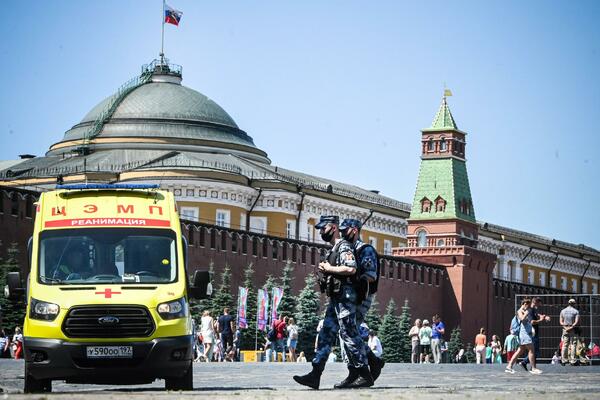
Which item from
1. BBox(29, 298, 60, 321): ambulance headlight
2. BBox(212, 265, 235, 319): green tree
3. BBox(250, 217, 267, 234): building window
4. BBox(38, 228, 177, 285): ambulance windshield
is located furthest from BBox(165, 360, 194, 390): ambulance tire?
BBox(250, 217, 267, 234): building window

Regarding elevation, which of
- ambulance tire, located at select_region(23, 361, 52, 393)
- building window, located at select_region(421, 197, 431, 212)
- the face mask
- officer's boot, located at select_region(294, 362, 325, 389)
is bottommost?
ambulance tire, located at select_region(23, 361, 52, 393)

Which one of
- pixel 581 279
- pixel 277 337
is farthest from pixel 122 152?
pixel 581 279

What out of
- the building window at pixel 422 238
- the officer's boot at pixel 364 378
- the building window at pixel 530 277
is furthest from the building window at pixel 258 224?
the officer's boot at pixel 364 378

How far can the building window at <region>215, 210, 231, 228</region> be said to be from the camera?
70.9m

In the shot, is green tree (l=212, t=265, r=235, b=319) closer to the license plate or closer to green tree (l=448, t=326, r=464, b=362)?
green tree (l=448, t=326, r=464, b=362)

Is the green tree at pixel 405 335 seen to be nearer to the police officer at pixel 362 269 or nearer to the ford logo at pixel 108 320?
the police officer at pixel 362 269

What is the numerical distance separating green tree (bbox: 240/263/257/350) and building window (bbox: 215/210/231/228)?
10.8 meters

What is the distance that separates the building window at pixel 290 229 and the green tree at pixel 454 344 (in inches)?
338

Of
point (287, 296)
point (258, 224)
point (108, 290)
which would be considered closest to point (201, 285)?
point (108, 290)

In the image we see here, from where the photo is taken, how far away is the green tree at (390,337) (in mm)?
64369

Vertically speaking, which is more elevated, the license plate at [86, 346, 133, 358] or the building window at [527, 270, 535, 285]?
the building window at [527, 270, 535, 285]

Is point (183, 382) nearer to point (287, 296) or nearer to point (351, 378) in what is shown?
point (351, 378)

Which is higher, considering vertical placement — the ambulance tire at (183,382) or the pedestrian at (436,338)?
the pedestrian at (436,338)

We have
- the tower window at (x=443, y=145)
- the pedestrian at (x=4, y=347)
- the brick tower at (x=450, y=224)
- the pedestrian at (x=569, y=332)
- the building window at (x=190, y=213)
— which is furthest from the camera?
the tower window at (x=443, y=145)
